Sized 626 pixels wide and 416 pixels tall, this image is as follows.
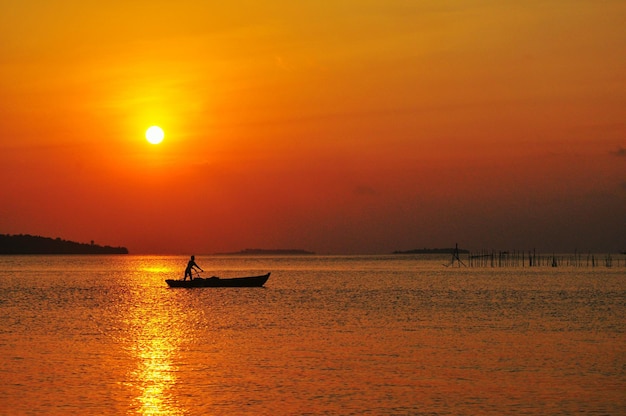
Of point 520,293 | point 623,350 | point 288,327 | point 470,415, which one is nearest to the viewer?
point 470,415

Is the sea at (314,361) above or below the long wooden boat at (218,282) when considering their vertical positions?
below

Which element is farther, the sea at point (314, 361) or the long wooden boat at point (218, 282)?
the long wooden boat at point (218, 282)

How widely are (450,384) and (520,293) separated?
53.1 meters

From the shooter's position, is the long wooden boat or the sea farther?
the long wooden boat

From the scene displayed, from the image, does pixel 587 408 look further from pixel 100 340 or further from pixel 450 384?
pixel 100 340

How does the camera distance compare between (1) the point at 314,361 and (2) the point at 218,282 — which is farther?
(2) the point at 218,282

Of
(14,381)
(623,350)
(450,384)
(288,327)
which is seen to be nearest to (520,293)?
(288,327)

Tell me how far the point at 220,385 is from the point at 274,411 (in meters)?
4.03

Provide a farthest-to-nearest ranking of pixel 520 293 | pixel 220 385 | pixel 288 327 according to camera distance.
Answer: pixel 520 293
pixel 288 327
pixel 220 385

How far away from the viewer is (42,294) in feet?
252

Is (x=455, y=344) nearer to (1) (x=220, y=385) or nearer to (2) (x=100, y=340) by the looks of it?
(1) (x=220, y=385)

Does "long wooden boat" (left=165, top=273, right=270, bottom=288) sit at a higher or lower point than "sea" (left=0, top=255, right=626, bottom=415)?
higher

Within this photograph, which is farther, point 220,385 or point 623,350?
point 623,350

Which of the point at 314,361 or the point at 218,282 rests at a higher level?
the point at 218,282
